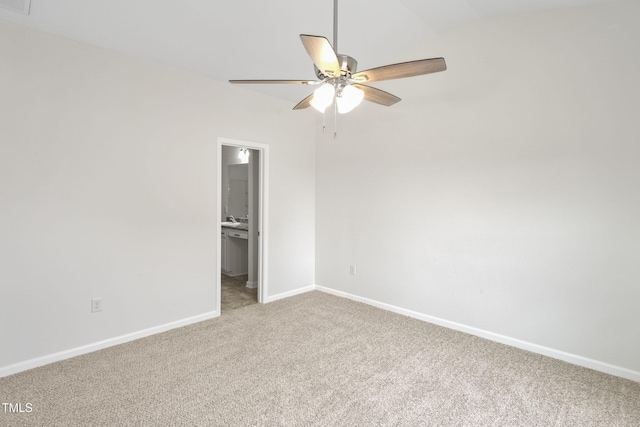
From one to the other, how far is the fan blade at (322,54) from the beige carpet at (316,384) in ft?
6.61

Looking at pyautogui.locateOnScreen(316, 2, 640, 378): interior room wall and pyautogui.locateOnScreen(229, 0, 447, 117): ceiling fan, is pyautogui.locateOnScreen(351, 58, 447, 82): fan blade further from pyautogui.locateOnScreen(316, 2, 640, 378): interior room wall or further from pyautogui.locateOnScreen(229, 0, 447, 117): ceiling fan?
pyautogui.locateOnScreen(316, 2, 640, 378): interior room wall

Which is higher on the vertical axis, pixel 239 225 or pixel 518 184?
pixel 518 184

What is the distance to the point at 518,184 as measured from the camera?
3014 mm

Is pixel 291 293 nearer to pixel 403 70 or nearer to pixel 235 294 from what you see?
pixel 235 294

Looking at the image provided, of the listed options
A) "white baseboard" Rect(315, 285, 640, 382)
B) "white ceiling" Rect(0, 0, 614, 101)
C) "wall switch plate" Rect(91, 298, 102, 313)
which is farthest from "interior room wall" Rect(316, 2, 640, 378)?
"wall switch plate" Rect(91, 298, 102, 313)

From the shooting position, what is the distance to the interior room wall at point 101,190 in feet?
8.18

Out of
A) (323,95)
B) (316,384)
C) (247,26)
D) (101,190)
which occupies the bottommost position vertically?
(316,384)

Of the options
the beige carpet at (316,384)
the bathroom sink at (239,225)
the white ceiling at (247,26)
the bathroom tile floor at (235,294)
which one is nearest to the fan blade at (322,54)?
the white ceiling at (247,26)

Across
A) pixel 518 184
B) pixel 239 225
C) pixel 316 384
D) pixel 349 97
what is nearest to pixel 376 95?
pixel 349 97

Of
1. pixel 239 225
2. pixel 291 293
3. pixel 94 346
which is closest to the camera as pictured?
pixel 94 346

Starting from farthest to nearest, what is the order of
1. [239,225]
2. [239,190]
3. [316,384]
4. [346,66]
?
[239,190]
[239,225]
[316,384]
[346,66]

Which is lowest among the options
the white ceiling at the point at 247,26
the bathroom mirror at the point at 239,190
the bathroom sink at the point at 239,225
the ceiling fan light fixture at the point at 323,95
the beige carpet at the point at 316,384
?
the beige carpet at the point at 316,384

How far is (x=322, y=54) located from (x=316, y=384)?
2.15m

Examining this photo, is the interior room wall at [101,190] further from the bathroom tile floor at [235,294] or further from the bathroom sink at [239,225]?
the bathroom sink at [239,225]
